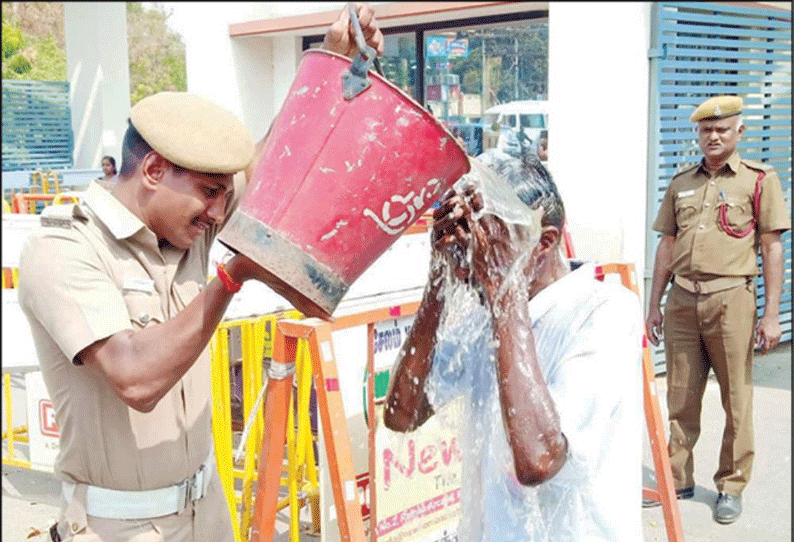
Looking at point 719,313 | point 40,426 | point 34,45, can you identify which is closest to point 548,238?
point 34,45

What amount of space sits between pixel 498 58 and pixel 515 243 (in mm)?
7024

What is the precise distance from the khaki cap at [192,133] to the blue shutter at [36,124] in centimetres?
31

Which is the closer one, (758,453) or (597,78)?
(758,453)

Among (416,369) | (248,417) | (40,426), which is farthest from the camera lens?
(40,426)

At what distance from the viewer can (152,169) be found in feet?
6.14

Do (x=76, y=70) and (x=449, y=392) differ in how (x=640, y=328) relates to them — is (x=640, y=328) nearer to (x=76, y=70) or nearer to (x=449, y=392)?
(x=449, y=392)

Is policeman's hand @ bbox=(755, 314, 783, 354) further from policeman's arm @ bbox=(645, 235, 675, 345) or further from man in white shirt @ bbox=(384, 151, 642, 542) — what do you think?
man in white shirt @ bbox=(384, 151, 642, 542)

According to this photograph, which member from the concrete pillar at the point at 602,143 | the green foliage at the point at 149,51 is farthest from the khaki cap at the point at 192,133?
the concrete pillar at the point at 602,143

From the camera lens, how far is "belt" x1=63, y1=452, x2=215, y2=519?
77.5 inches

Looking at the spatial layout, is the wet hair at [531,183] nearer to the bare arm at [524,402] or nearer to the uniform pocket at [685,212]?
the bare arm at [524,402]

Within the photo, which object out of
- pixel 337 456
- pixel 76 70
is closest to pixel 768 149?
pixel 337 456

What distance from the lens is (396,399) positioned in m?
2.06

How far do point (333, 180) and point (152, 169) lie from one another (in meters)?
0.50

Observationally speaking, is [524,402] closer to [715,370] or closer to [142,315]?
[142,315]
